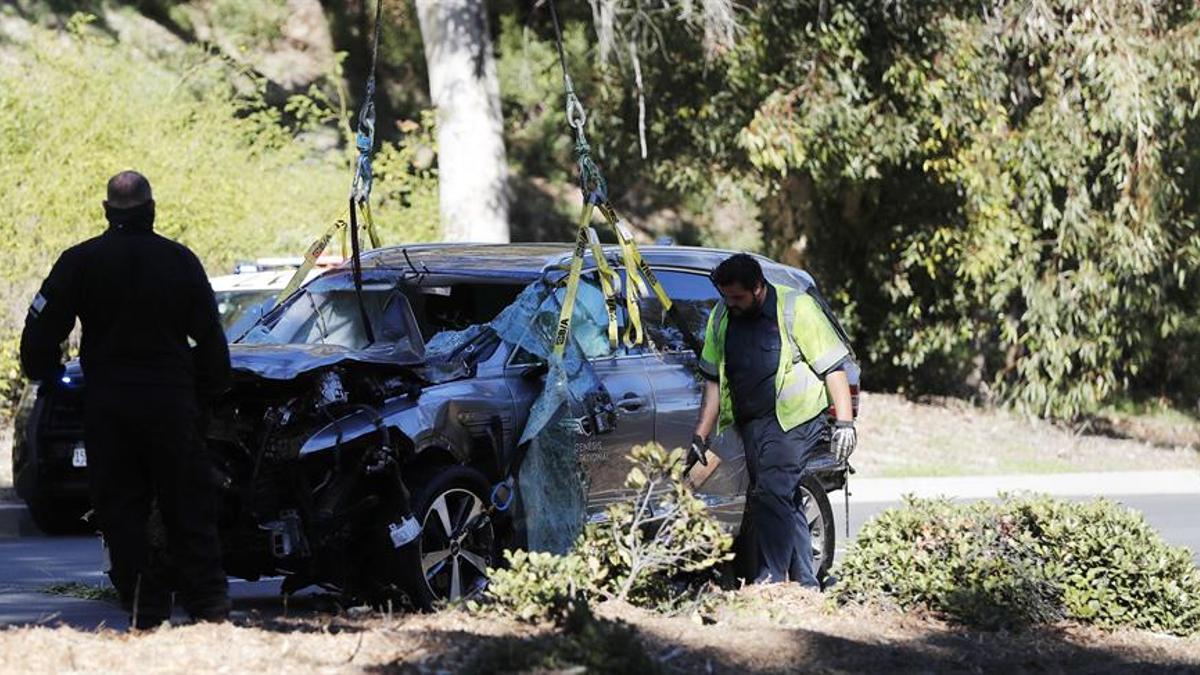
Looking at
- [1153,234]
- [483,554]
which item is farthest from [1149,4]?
[483,554]

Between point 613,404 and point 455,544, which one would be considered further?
point 613,404

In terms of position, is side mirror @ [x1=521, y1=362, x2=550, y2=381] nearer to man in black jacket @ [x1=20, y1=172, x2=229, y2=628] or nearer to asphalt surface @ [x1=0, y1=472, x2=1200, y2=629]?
asphalt surface @ [x1=0, y1=472, x2=1200, y2=629]

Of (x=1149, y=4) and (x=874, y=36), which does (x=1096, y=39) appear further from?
(x=874, y=36)

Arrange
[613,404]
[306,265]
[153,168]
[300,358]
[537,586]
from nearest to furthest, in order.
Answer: [537,586] → [300,358] → [613,404] → [306,265] → [153,168]

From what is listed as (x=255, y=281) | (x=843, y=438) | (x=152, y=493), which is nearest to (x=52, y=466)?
(x=255, y=281)

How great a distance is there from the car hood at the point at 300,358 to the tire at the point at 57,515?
4.31 m

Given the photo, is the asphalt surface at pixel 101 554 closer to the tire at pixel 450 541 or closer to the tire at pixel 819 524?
the tire at pixel 819 524

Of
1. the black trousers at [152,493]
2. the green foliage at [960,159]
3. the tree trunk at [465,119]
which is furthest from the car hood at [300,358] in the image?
the green foliage at [960,159]

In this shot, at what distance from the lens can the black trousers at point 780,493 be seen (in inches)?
357

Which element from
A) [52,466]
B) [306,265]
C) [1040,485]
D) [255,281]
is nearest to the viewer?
[306,265]

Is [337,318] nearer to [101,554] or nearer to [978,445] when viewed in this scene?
[101,554]

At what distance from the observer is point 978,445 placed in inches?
862

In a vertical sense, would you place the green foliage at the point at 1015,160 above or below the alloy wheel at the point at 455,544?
above

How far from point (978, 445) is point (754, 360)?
13315mm
